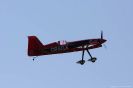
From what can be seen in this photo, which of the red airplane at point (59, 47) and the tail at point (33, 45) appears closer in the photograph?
the tail at point (33, 45)

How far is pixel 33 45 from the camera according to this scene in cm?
13325

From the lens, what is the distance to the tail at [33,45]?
13225 cm

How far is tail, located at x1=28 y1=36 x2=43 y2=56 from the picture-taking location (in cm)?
13225

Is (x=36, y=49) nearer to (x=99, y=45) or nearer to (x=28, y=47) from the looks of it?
(x=28, y=47)

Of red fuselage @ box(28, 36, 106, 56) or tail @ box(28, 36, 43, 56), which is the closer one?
tail @ box(28, 36, 43, 56)

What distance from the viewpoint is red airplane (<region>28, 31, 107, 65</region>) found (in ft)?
436

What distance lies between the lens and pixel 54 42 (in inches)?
5256

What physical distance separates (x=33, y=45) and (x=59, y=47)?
13.4ft

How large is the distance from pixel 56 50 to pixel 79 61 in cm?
496

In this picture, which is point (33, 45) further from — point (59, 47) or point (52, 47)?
point (59, 47)

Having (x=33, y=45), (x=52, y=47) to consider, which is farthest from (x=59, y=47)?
(x=33, y=45)

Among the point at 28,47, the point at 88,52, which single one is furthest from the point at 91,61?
the point at 28,47

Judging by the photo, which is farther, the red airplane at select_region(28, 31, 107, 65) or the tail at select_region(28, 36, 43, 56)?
the red airplane at select_region(28, 31, 107, 65)

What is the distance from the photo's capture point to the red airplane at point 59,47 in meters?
133
